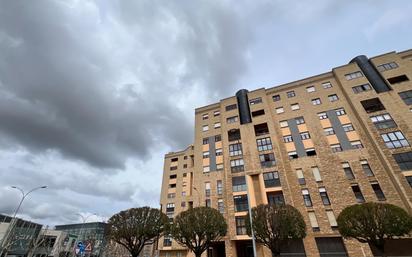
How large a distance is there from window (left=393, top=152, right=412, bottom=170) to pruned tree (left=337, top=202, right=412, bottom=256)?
8.70 meters

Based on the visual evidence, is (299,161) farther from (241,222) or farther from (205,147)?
(205,147)

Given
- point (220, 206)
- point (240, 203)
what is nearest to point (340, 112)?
point (240, 203)

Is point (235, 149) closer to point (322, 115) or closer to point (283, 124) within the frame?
point (283, 124)

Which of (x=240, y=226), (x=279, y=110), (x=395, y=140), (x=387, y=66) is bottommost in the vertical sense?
(x=240, y=226)

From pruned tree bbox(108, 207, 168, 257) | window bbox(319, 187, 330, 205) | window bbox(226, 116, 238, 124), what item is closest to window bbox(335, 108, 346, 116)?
window bbox(319, 187, 330, 205)

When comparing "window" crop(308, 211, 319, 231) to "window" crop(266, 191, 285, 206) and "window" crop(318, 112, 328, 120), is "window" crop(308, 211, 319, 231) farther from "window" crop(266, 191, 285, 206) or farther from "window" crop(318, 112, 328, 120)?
"window" crop(318, 112, 328, 120)

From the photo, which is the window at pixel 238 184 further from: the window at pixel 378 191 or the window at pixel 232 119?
the window at pixel 378 191

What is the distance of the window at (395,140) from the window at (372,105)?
446cm

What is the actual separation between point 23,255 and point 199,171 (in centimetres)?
5161

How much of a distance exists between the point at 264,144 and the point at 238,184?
769 cm

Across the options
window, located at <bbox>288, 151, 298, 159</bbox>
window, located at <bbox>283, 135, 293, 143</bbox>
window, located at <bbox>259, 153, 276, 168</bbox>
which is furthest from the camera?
window, located at <bbox>283, 135, 293, 143</bbox>

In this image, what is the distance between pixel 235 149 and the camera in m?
34.7

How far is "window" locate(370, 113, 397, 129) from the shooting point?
26.4m

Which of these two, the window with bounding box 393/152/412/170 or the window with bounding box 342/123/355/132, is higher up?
the window with bounding box 342/123/355/132
